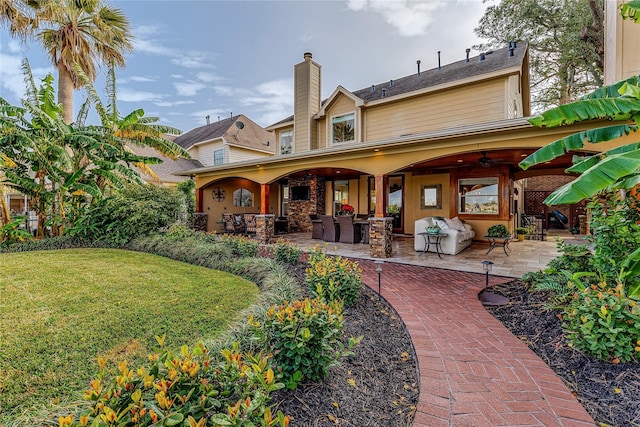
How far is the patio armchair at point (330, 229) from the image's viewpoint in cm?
1202

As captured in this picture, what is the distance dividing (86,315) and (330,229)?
8.83 m

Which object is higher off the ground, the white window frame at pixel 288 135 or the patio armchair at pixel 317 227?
the white window frame at pixel 288 135

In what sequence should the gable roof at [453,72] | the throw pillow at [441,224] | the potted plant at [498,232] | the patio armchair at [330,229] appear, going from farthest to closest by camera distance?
the patio armchair at [330,229], the gable roof at [453,72], the potted plant at [498,232], the throw pillow at [441,224]

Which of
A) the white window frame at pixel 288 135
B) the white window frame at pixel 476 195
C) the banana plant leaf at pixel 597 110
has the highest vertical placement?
the white window frame at pixel 288 135

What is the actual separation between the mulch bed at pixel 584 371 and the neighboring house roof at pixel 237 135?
63.1ft

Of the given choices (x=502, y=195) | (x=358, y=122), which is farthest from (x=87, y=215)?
(x=502, y=195)

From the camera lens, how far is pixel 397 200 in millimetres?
14430

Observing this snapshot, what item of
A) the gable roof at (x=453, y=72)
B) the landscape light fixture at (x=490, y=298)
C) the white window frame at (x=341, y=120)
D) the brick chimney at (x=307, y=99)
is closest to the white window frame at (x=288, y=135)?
the brick chimney at (x=307, y=99)

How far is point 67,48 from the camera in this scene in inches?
434

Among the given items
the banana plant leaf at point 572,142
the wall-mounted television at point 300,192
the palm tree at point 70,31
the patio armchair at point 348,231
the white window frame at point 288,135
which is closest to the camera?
the banana plant leaf at point 572,142

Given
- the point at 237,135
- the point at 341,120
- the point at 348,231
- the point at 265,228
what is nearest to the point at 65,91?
the point at 265,228

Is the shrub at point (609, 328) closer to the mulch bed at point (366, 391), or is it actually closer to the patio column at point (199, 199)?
the mulch bed at point (366, 391)

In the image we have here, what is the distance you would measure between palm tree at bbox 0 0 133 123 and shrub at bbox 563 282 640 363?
49.6 ft

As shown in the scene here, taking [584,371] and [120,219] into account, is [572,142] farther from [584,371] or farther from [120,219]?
[120,219]
